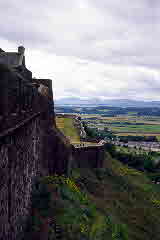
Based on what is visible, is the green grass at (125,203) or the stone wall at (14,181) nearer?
the stone wall at (14,181)

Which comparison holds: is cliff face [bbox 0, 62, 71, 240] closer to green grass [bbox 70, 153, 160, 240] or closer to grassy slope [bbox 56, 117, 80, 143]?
green grass [bbox 70, 153, 160, 240]

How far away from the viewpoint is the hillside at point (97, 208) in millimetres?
16969

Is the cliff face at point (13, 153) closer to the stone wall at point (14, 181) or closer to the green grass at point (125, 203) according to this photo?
the stone wall at point (14, 181)

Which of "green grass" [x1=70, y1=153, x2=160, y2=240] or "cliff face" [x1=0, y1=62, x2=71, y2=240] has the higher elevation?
"cliff face" [x1=0, y1=62, x2=71, y2=240]

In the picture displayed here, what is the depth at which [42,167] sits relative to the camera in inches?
843

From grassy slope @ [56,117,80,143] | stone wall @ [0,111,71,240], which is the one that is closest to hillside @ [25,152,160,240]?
stone wall @ [0,111,71,240]

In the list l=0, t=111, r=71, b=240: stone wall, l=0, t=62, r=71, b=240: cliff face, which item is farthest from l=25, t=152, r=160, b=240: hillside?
l=0, t=62, r=71, b=240: cliff face

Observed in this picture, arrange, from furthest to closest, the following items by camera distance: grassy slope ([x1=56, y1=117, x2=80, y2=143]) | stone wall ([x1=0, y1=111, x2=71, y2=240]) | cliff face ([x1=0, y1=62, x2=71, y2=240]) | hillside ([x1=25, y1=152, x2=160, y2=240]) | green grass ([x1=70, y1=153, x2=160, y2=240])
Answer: grassy slope ([x1=56, y1=117, x2=80, y2=143]) → green grass ([x1=70, y1=153, x2=160, y2=240]) → hillside ([x1=25, y1=152, x2=160, y2=240]) → stone wall ([x1=0, y1=111, x2=71, y2=240]) → cliff face ([x1=0, y1=62, x2=71, y2=240])

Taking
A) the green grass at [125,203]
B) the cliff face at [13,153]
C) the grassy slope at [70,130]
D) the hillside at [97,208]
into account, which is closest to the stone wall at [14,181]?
the cliff face at [13,153]

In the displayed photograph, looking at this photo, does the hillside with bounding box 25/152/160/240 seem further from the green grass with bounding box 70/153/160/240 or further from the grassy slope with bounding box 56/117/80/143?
the grassy slope with bounding box 56/117/80/143

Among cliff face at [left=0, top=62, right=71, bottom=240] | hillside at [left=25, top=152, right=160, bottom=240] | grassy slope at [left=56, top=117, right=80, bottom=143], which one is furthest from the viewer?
grassy slope at [left=56, top=117, right=80, bottom=143]

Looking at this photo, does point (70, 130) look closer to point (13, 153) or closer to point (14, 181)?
point (14, 181)

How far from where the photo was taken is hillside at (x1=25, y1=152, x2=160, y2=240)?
55.7 feet

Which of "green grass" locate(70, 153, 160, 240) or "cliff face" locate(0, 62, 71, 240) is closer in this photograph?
"cliff face" locate(0, 62, 71, 240)
